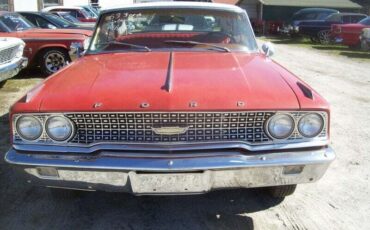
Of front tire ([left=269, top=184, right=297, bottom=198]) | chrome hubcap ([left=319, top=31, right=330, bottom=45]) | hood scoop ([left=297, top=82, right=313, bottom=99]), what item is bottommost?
chrome hubcap ([left=319, top=31, right=330, bottom=45])

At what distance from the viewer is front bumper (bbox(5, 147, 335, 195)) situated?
110 inches

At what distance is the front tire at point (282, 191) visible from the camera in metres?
3.54

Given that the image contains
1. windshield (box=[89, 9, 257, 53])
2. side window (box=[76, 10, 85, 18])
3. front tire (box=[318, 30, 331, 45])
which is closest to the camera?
windshield (box=[89, 9, 257, 53])

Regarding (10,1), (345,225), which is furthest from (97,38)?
(10,1)

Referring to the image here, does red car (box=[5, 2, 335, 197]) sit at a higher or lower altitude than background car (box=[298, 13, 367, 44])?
higher

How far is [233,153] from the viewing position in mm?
2867

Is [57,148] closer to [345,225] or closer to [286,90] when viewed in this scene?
[286,90]

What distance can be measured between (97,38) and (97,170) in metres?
1.99

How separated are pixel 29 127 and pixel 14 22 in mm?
7832

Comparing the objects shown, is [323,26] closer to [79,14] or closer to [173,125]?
[79,14]

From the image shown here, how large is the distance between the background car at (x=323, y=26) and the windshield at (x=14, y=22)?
47.5 ft

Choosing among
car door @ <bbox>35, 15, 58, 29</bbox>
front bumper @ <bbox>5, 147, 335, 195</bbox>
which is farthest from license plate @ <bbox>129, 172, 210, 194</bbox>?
car door @ <bbox>35, 15, 58, 29</bbox>

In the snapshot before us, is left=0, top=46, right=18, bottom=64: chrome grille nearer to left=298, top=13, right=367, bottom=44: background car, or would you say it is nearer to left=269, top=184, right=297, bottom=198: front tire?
left=269, top=184, right=297, bottom=198: front tire

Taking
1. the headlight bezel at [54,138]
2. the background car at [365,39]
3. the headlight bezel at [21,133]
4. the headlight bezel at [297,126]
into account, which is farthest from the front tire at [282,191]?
the background car at [365,39]
